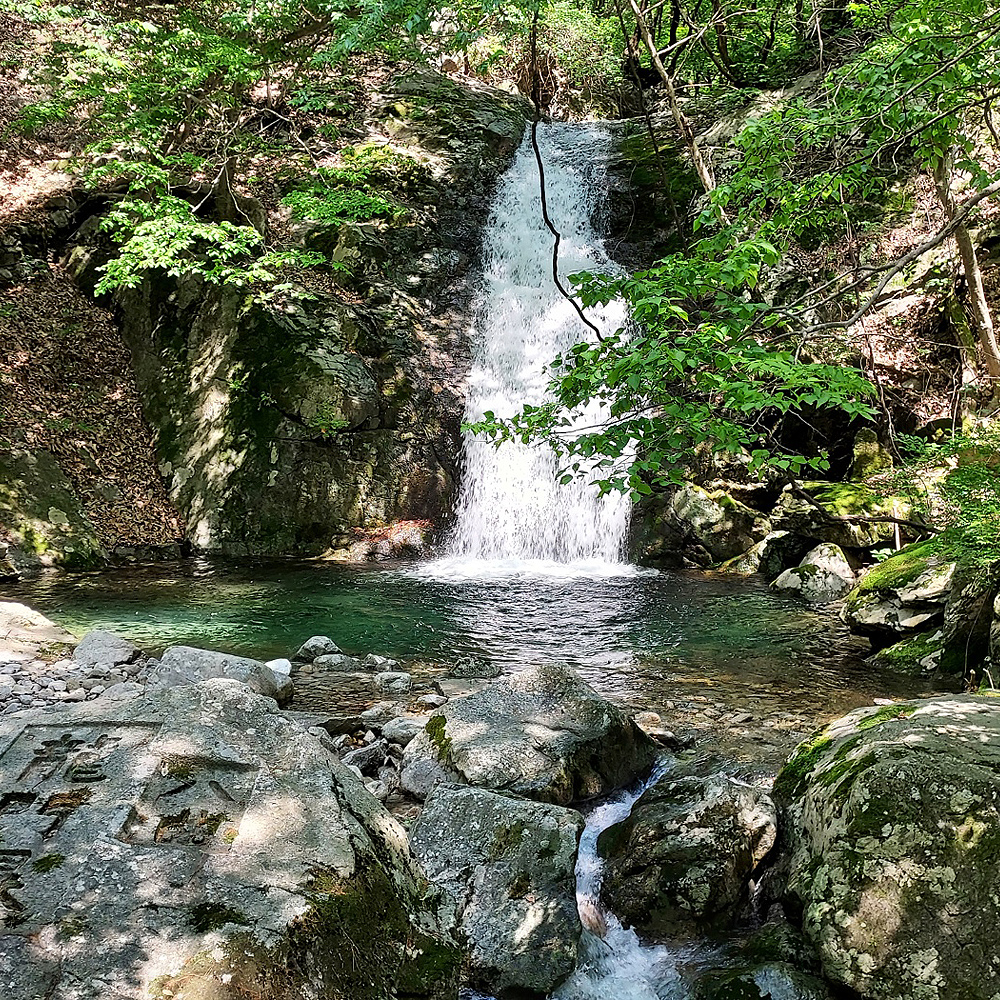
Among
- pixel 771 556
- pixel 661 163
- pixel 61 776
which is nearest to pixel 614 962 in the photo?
pixel 61 776

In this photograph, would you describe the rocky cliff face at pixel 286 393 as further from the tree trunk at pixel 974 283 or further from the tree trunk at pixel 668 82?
the tree trunk at pixel 974 283

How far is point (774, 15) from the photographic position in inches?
434

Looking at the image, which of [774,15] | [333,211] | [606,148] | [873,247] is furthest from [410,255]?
[873,247]

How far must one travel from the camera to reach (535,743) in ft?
12.8

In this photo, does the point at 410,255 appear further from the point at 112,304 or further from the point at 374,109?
the point at 112,304

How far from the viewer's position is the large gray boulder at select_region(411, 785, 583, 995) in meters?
2.65

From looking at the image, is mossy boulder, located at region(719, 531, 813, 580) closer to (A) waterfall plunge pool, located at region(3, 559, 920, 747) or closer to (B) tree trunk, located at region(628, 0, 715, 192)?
(A) waterfall plunge pool, located at region(3, 559, 920, 747)

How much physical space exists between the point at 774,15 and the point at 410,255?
23.2ft

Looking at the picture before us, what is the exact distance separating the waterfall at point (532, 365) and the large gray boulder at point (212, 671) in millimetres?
5310

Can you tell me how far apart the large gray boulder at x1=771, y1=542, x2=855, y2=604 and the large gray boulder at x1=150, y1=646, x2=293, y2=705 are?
6.17 meters

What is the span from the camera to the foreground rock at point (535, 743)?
3719mm

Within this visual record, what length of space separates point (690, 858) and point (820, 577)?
20.9 feet

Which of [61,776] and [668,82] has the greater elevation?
[668,82]

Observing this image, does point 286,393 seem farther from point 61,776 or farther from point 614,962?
point 614,962
